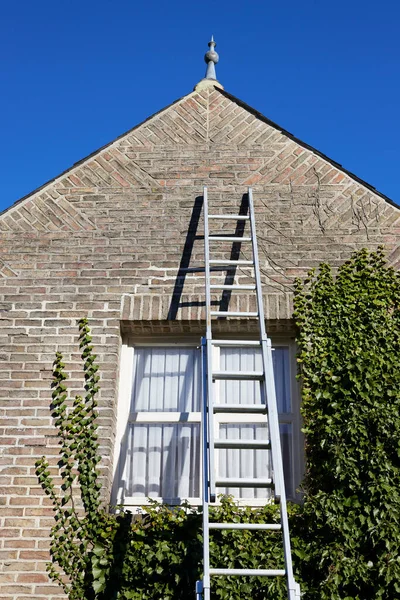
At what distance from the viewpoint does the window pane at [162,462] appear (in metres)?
5.69

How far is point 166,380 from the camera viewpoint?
6109 millimetres

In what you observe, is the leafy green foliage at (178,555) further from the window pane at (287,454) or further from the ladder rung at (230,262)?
the ladder rung at (230,262)

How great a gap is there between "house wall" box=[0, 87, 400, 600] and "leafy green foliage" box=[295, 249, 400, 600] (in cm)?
31

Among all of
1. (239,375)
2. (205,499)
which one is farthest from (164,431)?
(205,499)

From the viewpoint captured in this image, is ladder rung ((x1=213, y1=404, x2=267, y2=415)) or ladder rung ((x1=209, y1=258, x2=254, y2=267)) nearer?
ladder rung ((x1=213, y1=404, x2=267, y2=415))

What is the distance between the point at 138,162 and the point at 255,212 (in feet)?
4.16

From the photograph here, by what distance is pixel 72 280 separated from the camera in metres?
6.34

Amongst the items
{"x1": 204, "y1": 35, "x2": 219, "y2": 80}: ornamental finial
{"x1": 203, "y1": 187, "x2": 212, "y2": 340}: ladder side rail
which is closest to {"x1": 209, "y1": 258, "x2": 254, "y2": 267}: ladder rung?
{"x1": 203, "y1": 187, "x2": 212, "y2": 340}: ladder side rail

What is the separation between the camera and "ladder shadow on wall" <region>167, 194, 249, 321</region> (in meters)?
6.14

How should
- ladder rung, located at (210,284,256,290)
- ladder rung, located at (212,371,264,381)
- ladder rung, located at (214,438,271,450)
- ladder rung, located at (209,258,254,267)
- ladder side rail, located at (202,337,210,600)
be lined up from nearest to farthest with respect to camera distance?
ladder side rail, located at (202,337,210,600) → ladder rung, located at (214,438,271,450) → ladder rung, located at (212,371,264,381) → ladder rung, located at (210,284,256,290) → ladder rung, located at (209,258,254,267)

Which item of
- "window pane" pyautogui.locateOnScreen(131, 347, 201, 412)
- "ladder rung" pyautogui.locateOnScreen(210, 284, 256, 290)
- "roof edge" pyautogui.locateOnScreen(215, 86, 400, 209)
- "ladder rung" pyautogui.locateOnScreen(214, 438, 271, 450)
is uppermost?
"roof edge" pyautogui.locateOnScreen(215, 86, 400, 209)

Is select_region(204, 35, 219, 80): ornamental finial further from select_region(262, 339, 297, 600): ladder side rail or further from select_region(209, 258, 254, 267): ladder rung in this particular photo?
select_region(262, 339, 297, 600): ladder side rail

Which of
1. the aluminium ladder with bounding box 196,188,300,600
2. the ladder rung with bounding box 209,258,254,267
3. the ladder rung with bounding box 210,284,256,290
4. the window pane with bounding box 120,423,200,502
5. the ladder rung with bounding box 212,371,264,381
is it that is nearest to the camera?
the aluminium ladder with bounding box 196,188,300,600

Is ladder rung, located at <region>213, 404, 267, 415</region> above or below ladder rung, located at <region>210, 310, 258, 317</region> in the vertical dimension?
below
